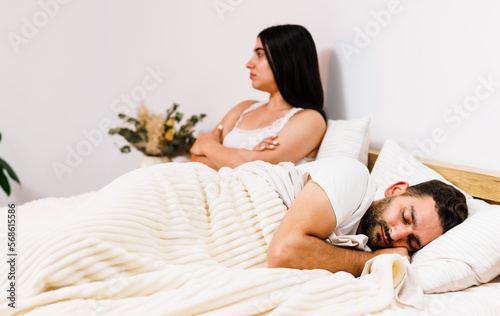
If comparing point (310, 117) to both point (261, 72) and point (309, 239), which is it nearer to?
point (261, 72)

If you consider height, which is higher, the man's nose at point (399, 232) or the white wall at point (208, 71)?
the white wall at point (208, 71)

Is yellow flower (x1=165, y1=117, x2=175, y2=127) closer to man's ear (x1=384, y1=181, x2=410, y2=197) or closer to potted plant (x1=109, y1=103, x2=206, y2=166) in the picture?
potted plant (x1=109, y1=103, x2=206, y2=166)

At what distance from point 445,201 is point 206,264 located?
28.4 inches

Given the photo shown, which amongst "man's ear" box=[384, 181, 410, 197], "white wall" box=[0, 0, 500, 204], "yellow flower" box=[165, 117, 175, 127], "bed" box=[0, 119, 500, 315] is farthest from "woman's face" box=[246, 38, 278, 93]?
"man's ear" box=[384, 181, 410, 197]

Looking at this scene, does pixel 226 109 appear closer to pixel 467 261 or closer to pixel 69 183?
pixel 69 183

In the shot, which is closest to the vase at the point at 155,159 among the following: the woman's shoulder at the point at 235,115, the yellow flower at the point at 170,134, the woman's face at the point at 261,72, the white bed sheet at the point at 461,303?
the yellow flower at the point at 170,134

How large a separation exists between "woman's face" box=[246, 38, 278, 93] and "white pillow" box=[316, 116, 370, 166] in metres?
0.40

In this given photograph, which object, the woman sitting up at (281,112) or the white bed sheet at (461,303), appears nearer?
the white bed sheet at (461,303)

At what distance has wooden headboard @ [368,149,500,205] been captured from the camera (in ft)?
4.86

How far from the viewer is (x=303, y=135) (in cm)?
199

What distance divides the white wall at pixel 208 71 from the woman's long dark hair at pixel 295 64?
15cm

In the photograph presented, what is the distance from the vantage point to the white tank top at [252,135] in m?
2.10

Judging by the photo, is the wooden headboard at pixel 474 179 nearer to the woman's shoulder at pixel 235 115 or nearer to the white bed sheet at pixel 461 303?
the white bed sheet at pixel 461 303

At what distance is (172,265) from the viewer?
3.86ft
